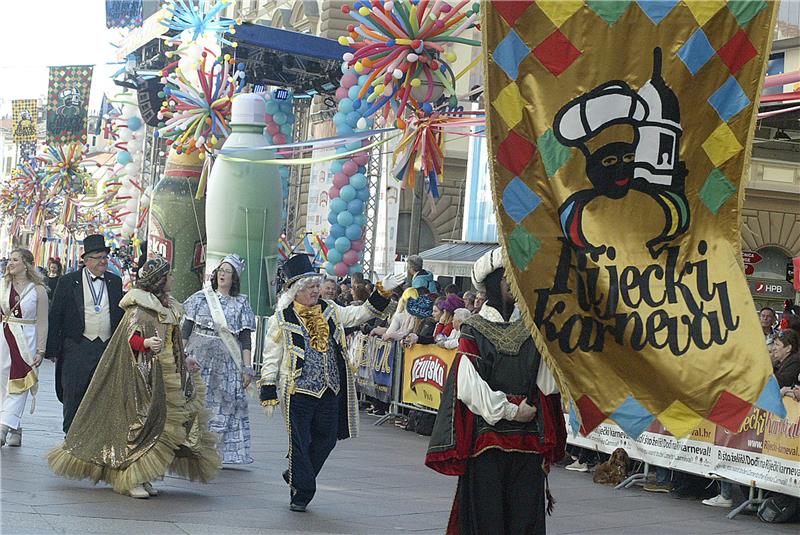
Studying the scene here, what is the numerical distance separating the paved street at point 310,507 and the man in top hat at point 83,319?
687 mm

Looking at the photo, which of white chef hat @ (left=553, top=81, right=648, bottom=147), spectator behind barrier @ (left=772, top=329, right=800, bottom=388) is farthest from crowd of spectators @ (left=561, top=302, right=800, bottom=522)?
white chef hat @ (left=553, top=81, right=648, bottom=147)

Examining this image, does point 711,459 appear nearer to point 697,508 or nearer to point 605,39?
point 697,508

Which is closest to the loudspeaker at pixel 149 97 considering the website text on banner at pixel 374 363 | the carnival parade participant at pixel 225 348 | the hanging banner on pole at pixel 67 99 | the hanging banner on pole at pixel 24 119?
the hanging banner on pole at pixel 67 99

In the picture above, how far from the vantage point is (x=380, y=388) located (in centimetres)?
1523

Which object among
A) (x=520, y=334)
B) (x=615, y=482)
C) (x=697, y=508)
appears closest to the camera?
(x=520, y=334)

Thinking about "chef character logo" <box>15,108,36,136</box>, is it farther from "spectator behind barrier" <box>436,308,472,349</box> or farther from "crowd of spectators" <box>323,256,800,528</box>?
"spectator behind barrier" <box>436,308,472,349</box>

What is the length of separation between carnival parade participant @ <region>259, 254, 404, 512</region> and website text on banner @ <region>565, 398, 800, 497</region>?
5.62 feet

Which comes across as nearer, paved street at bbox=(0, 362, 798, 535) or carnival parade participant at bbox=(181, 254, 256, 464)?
paved street at bbox=(0, 362, 798, 535)

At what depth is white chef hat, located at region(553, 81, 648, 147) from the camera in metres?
4.32

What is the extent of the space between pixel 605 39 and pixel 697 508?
19.8 feet

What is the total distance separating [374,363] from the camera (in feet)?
50.8

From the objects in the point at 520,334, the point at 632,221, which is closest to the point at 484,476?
the point at 520,334

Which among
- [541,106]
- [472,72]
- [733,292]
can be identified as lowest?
[733,292]

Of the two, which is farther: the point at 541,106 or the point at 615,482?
the point at 615,482
